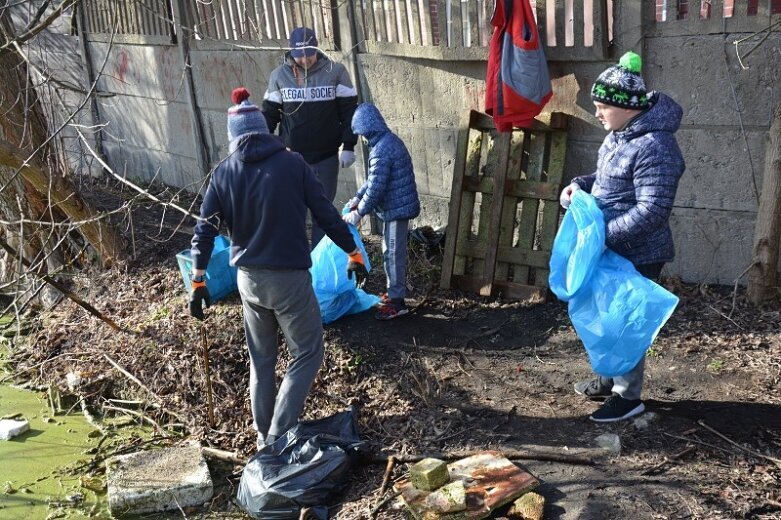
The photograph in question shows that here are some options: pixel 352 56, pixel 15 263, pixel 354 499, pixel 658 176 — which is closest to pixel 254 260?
pixel 354 499

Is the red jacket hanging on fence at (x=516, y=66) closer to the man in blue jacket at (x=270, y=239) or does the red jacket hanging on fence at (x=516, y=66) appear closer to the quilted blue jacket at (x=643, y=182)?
the quilted blue jacket at (x=643, y=182)

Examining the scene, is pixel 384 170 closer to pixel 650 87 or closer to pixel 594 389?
pixel 650 87

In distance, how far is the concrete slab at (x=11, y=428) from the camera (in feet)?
19.1

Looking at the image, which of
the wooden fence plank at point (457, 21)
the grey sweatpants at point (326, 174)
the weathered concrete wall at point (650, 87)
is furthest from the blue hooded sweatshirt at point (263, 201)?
Result: the wooden fence plank at point (457, 21)

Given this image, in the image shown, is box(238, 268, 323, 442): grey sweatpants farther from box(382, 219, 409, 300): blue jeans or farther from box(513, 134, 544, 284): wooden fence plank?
box(513, 134, 544, 284): wooden fence plank

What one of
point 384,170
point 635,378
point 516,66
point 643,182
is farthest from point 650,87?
point 635,378

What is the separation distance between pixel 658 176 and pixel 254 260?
2068 mm

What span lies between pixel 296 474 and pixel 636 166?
2.32m

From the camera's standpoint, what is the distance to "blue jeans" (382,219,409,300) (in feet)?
20.1

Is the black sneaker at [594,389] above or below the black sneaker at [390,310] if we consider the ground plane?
below

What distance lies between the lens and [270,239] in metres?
4.43

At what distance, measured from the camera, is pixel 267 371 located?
4.82m

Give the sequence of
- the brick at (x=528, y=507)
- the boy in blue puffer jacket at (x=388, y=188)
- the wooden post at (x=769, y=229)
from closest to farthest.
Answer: the brick at (x=528, y=507) → the wooden post at (x=769, y=229) → the boy in blue puffer jacket at (x=388, y=188)

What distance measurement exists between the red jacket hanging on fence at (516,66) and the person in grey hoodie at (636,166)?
166 centimetres
